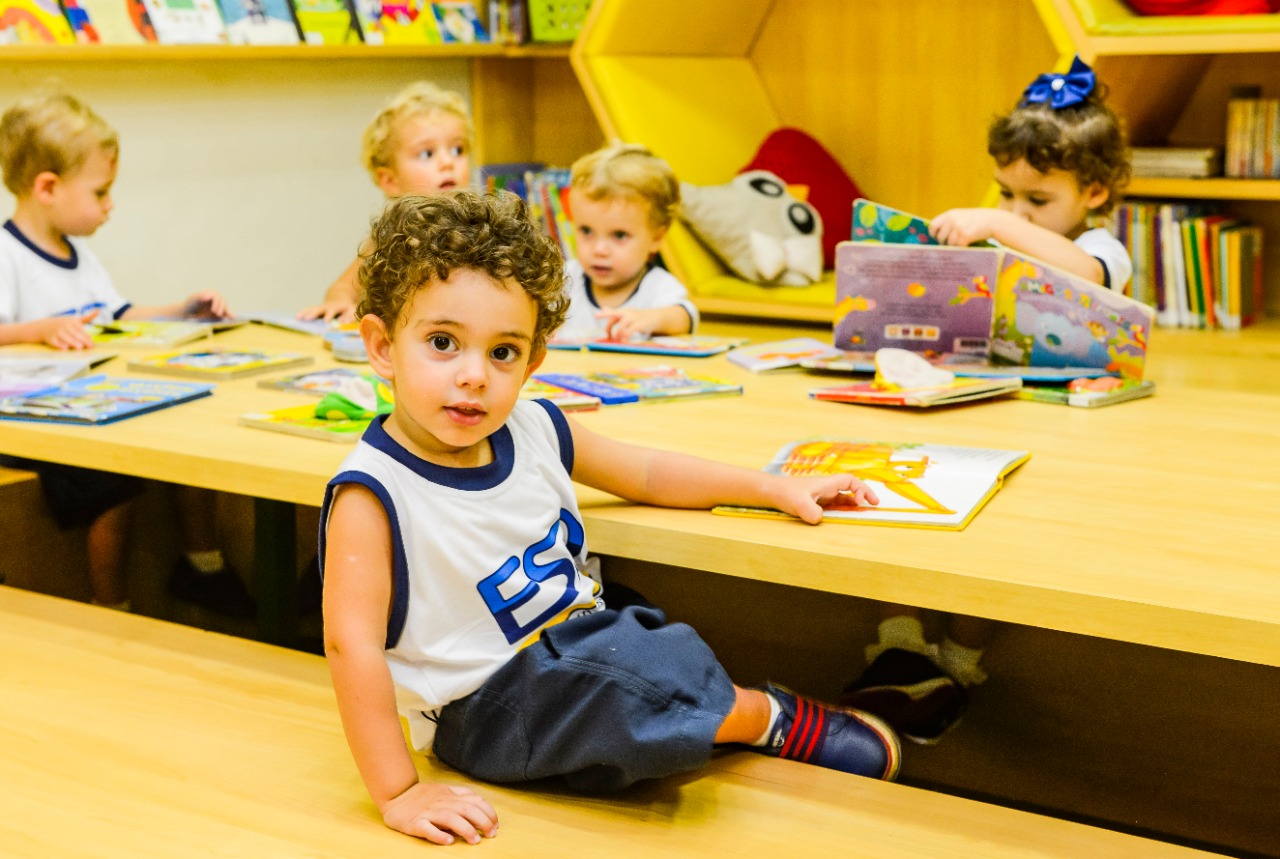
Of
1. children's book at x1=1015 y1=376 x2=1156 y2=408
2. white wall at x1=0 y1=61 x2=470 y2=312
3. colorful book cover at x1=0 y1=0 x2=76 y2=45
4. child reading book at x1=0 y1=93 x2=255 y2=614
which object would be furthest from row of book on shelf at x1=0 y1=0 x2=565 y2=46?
children's book at x1=1015 y1=376 x2=1156 y2=408

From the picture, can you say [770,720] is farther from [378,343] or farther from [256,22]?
[256,22]

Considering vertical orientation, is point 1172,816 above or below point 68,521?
below

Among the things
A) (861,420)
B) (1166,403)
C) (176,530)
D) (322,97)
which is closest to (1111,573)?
(861,420)

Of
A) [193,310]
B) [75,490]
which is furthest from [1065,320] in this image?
[193,310]

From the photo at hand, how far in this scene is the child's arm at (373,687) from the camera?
3.28 feet

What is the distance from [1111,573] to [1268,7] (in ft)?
5.76

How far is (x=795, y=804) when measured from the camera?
41.8 inches

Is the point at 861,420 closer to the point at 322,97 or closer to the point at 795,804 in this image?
the point at 795,804

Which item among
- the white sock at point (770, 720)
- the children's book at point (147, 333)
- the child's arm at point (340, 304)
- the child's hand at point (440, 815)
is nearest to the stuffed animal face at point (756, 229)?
the child's arm at point (340, 304)

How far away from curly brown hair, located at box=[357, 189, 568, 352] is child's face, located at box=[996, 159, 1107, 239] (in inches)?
42.7

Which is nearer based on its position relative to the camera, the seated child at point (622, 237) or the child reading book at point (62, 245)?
the child reading book at point (62, 245)

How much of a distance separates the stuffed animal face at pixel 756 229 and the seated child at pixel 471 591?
174cm

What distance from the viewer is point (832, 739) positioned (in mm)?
1260

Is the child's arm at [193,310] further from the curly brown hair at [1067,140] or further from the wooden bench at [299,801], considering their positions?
the curly brown hair at [1067,140]
